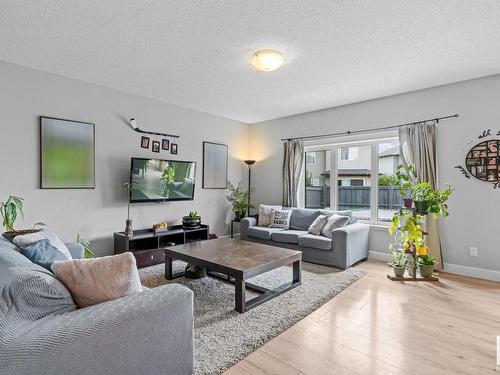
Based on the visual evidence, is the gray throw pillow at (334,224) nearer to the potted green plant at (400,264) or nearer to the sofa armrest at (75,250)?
the potted green plant at (400,264)

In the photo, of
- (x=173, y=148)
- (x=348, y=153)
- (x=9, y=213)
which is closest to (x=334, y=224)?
(x=348, y=153)

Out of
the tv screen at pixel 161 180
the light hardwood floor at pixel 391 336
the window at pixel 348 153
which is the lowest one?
the light hardwood floor at pixel 391 336

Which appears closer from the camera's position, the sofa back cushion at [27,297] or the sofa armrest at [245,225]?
the sofa back cushion at [27,297]

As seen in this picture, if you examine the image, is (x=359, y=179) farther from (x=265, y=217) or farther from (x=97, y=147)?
(x=97, y=147)

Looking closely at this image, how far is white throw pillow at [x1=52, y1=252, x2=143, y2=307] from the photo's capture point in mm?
1441

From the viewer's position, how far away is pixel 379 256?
4465mm

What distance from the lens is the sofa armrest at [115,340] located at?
1.12 meters

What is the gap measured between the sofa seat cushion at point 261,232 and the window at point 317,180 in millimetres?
1068

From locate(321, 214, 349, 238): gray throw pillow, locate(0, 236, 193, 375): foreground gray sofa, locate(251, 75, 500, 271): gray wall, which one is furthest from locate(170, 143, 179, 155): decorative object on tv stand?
locate(0, 236, 193, 375): foreground gray sofa

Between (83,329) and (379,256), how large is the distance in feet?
14.1

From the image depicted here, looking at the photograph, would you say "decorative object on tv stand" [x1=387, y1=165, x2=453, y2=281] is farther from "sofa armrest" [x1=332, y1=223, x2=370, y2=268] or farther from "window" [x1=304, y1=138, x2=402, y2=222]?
"window" [x1=304, y1=138, x2=402, y2=222]

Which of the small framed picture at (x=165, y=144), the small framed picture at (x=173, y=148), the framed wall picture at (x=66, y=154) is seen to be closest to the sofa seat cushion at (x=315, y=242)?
the small framed picture at (x=173, y=148)

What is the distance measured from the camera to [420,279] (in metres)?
3.51

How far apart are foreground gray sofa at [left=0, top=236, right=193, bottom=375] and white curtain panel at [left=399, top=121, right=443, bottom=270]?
143 inches
